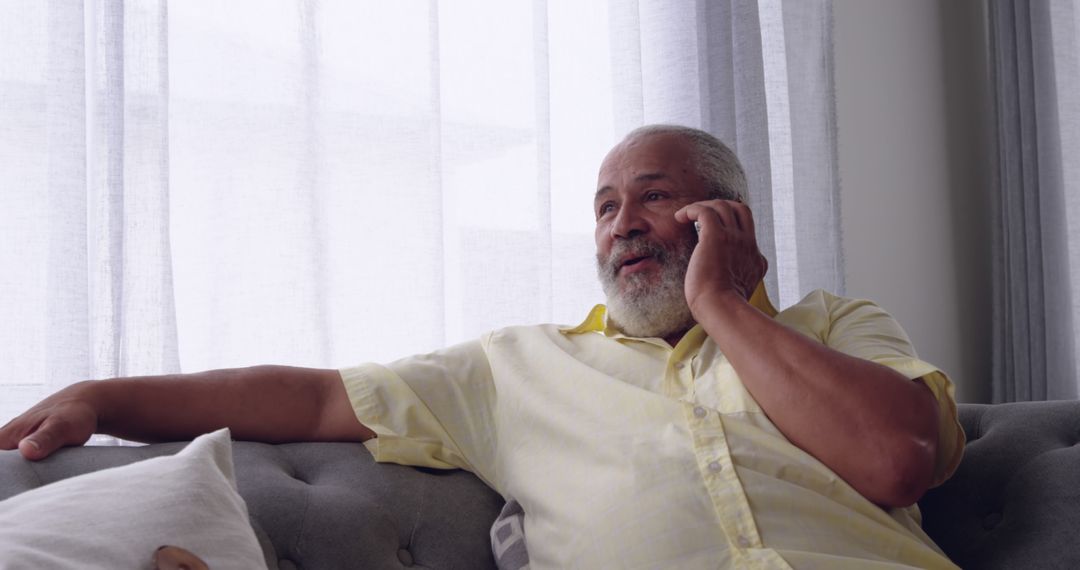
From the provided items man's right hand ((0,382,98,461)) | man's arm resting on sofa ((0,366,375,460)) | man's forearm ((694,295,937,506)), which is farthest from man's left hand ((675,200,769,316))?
man's right hand ((0,382,98,461))

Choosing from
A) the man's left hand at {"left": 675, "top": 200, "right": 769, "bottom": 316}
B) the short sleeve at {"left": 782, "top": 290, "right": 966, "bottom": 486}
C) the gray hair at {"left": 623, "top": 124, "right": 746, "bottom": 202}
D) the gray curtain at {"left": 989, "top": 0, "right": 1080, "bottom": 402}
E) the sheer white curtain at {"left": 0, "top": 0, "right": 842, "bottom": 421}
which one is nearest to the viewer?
the short sleeve at {"left": 782, "top": 290, "right": 966, "bottom": 486}

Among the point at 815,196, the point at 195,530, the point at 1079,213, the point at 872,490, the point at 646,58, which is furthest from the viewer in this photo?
the point at 1079,213

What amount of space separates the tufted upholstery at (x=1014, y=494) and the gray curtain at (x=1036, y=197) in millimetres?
1677

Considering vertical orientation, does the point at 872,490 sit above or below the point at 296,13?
below

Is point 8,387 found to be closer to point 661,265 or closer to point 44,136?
point 44,136

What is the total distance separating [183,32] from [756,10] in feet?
4.86

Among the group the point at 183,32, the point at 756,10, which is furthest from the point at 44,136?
the point at 756,10

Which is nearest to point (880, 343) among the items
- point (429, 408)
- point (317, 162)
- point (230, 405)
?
point (429, 408)

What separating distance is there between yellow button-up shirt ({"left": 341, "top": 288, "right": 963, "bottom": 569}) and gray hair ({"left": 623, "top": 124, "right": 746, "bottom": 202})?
0.63ft

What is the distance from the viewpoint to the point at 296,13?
1856mm

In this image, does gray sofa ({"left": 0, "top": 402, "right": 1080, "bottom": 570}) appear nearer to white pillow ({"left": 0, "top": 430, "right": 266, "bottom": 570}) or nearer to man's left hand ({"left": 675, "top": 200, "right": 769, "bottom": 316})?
white pillow ({"left": 0, "top": 430, "right": 266, "bottom": 570})

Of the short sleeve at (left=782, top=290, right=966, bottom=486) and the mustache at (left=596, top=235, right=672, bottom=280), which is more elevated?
the mustache at (left=596, top=235, right=672, bottom=280)

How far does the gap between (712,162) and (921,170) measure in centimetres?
182

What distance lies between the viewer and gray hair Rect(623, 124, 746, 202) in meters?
1.68
